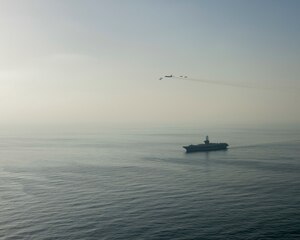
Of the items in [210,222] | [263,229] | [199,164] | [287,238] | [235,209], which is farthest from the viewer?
[199,164]

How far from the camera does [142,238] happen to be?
→ 202 ft

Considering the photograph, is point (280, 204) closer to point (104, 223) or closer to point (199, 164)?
point (104, 223)

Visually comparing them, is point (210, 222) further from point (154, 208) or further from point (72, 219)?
point (72, 219)

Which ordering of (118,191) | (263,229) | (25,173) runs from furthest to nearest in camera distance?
(25,173)
(118,191)
(263,229)

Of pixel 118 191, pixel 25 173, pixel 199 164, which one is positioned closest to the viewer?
pixel 118 191

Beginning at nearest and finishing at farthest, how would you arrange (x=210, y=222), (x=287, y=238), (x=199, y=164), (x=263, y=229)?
(x=287, y=238)
(x=263, y=229)
(x=210, y=222)
(x=199, y=164)

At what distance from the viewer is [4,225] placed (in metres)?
70.7

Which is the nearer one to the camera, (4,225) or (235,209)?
(4,225)

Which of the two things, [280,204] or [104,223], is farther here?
[280,204]

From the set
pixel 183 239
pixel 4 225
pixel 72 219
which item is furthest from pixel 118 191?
pixel 183 239

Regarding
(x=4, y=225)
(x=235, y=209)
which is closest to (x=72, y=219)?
(x=4, y=225)

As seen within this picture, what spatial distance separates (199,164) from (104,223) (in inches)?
3402

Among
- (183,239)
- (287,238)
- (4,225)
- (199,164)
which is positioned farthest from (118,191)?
(199,164)

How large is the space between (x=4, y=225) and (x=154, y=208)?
30.8 metres
